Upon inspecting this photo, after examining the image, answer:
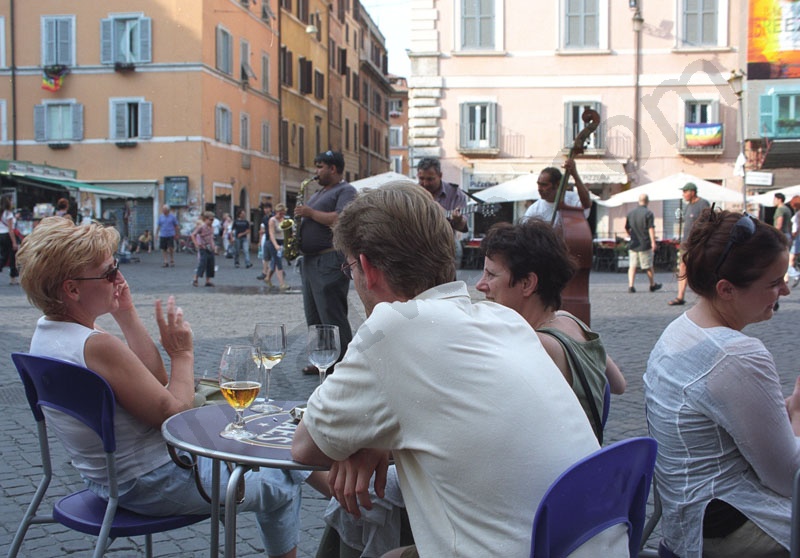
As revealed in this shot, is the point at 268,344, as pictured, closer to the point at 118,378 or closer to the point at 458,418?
the point at 118,378

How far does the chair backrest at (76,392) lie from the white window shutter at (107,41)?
30.4 m

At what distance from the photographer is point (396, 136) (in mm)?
73312

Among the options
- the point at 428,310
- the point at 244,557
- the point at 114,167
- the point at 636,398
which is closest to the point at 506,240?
the point at 428,310

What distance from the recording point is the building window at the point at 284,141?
37.9 meters

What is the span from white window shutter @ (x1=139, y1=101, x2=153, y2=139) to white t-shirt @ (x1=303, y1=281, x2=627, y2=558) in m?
30.3

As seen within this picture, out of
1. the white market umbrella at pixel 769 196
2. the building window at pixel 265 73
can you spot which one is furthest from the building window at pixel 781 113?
the building window at pixel 265 73

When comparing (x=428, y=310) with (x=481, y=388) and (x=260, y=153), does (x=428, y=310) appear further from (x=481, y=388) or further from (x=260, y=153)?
(x=260, y=153)

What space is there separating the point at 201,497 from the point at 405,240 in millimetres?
1233

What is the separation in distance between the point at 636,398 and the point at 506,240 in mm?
3538

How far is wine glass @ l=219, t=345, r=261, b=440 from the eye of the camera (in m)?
2.46

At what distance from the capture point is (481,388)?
5.61ft

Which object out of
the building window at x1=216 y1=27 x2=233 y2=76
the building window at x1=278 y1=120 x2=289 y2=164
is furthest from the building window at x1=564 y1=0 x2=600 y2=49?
the building window at x1=278 y1=120 x2=289 y2=164

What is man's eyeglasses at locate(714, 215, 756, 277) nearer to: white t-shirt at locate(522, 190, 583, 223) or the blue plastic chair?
the blue plastic chair

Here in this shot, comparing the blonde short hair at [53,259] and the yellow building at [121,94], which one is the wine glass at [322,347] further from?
the yellow building at [121,94]
